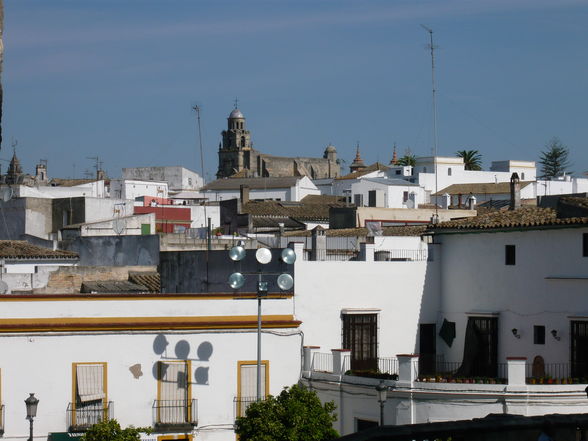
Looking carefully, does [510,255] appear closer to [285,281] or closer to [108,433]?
[285,281]

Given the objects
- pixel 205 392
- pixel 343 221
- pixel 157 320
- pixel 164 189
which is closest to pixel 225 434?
pixel 205 392

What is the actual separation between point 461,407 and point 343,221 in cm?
2629

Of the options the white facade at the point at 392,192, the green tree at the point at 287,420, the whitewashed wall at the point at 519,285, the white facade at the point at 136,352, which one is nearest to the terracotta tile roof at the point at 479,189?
the white facade at the point at 392,192

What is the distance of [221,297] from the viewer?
83.3 feet

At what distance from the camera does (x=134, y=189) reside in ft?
232

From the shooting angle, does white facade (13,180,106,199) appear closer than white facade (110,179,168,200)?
Yes

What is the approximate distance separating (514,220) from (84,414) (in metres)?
10.6

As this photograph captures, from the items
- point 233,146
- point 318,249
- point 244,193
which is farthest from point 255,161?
point 318,249

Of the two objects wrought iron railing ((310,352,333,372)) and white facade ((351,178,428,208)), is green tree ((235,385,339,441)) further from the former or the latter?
white facade ((351,178,428,208))

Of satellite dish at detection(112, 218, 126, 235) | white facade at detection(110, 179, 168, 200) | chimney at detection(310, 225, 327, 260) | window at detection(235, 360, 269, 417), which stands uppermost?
white facade at detection(110, 179, 168, 200)

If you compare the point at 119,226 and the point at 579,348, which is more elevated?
the point at 119,226

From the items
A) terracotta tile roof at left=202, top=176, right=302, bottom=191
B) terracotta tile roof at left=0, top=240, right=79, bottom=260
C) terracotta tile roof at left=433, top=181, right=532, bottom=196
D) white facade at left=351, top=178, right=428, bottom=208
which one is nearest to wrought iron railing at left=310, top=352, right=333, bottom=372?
terracotta tile roof at left=0, top=240, right=79, bottom=260

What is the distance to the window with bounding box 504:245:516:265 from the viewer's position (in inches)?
1089

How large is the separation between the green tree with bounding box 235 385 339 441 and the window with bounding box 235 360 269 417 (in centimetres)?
205
